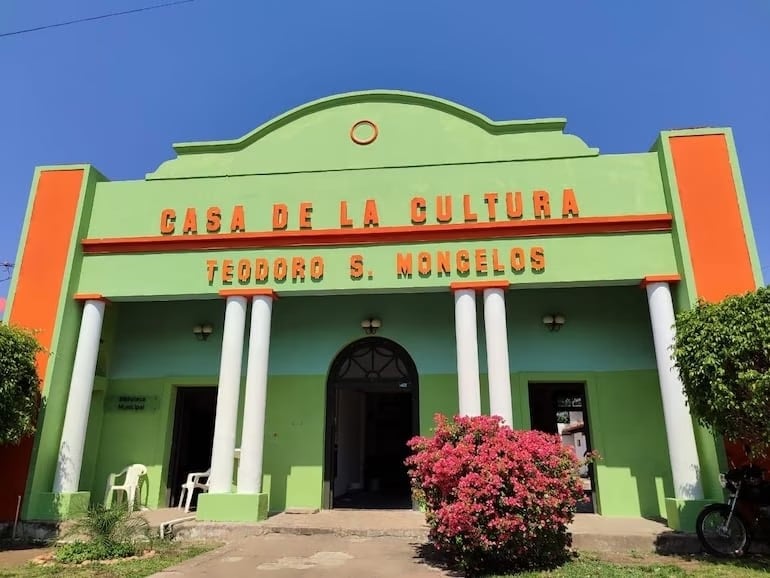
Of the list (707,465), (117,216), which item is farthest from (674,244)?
(117,216)

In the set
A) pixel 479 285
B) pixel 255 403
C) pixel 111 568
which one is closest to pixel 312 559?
pixel 111 568

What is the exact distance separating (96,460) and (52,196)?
4.69m

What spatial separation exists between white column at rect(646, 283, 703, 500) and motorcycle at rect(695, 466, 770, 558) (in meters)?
0.63

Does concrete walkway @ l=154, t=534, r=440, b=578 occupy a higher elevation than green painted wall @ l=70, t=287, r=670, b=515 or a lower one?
lower

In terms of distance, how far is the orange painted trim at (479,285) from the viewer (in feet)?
A: 27.7

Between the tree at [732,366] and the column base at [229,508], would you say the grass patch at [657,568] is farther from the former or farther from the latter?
the column base at [229,508]

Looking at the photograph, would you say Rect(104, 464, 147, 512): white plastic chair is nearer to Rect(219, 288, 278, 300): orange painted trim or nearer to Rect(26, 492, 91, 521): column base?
Rect(26, 492, 91, 521): column base

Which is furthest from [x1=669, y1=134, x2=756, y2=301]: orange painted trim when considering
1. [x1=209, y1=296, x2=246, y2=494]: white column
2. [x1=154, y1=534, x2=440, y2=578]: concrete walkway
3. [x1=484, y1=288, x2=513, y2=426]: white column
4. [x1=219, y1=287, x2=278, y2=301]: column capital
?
[x1=209, y1=296, x2=246, y2=494]: white column

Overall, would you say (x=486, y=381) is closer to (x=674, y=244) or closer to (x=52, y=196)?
(x=674, y=244)

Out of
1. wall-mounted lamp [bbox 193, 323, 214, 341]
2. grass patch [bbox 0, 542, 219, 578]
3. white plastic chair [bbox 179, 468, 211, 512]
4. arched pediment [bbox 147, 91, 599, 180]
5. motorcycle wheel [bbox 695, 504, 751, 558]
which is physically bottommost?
grass patch [bbox 0, 542, 219, 578]

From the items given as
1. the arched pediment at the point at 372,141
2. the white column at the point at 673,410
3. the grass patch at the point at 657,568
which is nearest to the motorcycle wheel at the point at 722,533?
the grass patch at the point at 657,568

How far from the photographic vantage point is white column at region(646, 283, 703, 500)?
7359 mm

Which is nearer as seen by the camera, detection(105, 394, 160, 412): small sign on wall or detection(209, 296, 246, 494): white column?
detection(209, 296, 246, 494): white column

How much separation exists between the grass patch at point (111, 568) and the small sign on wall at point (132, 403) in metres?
3.76
